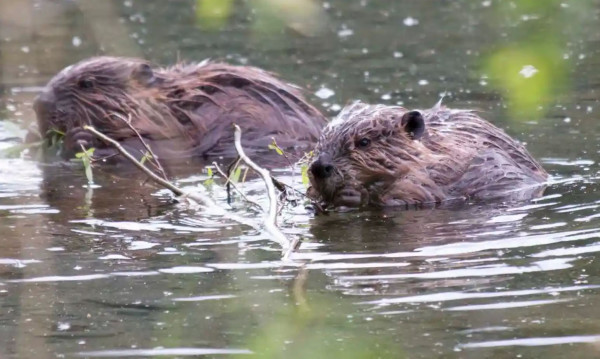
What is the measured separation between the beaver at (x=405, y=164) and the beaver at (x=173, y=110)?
1750mm

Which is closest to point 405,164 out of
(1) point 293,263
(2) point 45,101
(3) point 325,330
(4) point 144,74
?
(1) point 293,263

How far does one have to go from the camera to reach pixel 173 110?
23.7 ft

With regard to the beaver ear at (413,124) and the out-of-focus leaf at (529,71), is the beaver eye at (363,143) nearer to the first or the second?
the beaver ear at (413,124)

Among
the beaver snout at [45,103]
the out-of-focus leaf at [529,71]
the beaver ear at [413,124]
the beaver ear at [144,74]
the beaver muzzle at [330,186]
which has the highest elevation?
the out-of-focus leaf at [529,71]

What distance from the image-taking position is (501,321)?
336 cm

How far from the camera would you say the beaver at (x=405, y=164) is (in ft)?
16.8

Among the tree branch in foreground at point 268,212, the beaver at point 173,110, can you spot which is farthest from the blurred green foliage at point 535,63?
the beaver at point 173,110

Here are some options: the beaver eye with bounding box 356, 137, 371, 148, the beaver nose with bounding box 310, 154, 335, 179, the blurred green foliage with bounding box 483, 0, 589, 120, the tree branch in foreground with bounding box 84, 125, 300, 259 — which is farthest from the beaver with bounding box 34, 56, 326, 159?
the blurred green foliage with bounding box 483, 0, 589, 120

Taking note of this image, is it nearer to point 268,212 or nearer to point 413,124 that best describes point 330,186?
point 268,212

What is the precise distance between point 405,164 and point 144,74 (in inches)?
102

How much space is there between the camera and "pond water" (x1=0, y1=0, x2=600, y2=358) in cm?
288

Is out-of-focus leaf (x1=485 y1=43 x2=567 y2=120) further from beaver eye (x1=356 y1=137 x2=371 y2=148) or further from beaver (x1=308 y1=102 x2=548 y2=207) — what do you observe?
beaver eye (x1=356 y1=137 x2=371 y2=148)

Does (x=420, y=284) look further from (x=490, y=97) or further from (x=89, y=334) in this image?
(x=490, y=97)

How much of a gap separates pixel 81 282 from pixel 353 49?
6.58m
